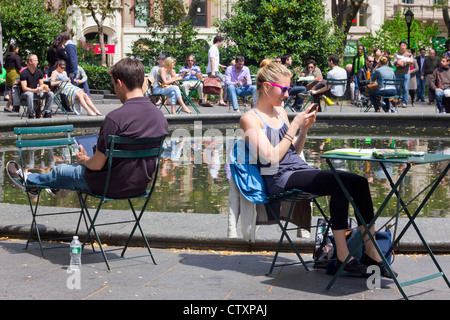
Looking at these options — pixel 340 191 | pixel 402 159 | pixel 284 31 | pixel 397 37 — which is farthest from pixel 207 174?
pixel 397 37

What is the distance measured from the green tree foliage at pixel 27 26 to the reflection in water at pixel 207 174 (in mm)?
12268

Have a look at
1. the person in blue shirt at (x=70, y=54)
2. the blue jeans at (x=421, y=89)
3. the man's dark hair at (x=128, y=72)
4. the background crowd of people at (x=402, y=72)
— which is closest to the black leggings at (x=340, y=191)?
the man's dark hair at (x=128, y=72)

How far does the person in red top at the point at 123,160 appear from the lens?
547cm

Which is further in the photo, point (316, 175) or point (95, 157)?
point (95, 157)

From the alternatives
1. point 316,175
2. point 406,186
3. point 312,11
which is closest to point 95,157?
point 316,175

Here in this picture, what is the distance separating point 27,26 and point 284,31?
840 cm

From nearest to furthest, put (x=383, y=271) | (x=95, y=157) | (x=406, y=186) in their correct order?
(x=383, y=271), (x=95, y=157), (x=406, y=186)

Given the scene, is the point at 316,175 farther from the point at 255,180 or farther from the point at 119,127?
the point at 119,127

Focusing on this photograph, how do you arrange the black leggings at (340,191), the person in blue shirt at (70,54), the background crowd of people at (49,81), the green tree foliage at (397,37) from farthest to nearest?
the green tree foliage at (397,37) → the person in blue shirt at (70,54) → the background crowd of people at (49,81) → the black leggings at (340,191)

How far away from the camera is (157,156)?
5.70 meters

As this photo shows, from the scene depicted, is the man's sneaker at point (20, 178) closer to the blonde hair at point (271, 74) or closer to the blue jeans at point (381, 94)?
the blonde hair at point (271, 74)

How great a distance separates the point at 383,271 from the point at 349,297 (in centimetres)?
42

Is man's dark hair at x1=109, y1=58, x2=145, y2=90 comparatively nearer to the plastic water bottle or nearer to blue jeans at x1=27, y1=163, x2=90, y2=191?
blue jeans at x1=27, y1=163, x2=90, y2=191

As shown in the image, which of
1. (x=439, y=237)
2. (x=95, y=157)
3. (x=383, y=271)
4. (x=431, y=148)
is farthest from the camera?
(x=431, y=148)
